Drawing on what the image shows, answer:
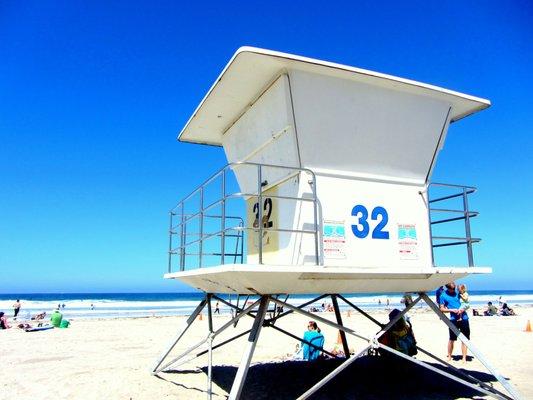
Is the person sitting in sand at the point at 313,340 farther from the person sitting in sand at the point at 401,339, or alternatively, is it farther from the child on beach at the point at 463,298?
the child on beach at the point at 463,298

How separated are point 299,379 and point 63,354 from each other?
7567mm

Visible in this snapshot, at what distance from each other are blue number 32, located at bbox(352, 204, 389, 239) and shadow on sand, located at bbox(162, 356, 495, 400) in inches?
115

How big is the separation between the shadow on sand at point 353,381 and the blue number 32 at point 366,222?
292cm

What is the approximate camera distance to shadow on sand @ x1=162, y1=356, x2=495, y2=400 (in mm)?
8000

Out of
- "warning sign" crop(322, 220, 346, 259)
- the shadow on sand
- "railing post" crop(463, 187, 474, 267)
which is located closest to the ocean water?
the shadow on sand

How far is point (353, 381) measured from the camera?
8805mm

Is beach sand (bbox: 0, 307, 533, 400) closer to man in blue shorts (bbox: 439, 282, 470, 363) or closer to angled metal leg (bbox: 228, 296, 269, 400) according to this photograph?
man in blue shorts (bbox: 439, 282, 470, 363)

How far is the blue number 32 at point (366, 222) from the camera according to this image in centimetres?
693

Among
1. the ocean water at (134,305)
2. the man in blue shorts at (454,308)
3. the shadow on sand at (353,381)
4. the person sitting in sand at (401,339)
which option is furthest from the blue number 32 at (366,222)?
the ocean water at (134,305)

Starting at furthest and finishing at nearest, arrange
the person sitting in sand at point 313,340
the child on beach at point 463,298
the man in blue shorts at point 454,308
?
the person sitting in sand at point 313,340, the child on beach at point 463,298, the man in blue shorts at point 454,308

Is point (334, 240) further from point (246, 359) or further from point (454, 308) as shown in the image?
point (454, 308)

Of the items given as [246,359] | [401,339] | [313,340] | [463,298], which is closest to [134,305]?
[313,340]

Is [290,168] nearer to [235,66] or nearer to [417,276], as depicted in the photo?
[235,66]

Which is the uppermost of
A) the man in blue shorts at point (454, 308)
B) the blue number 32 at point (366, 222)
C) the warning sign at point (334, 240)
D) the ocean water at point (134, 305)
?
the blue number 32 at point (366, 222)
